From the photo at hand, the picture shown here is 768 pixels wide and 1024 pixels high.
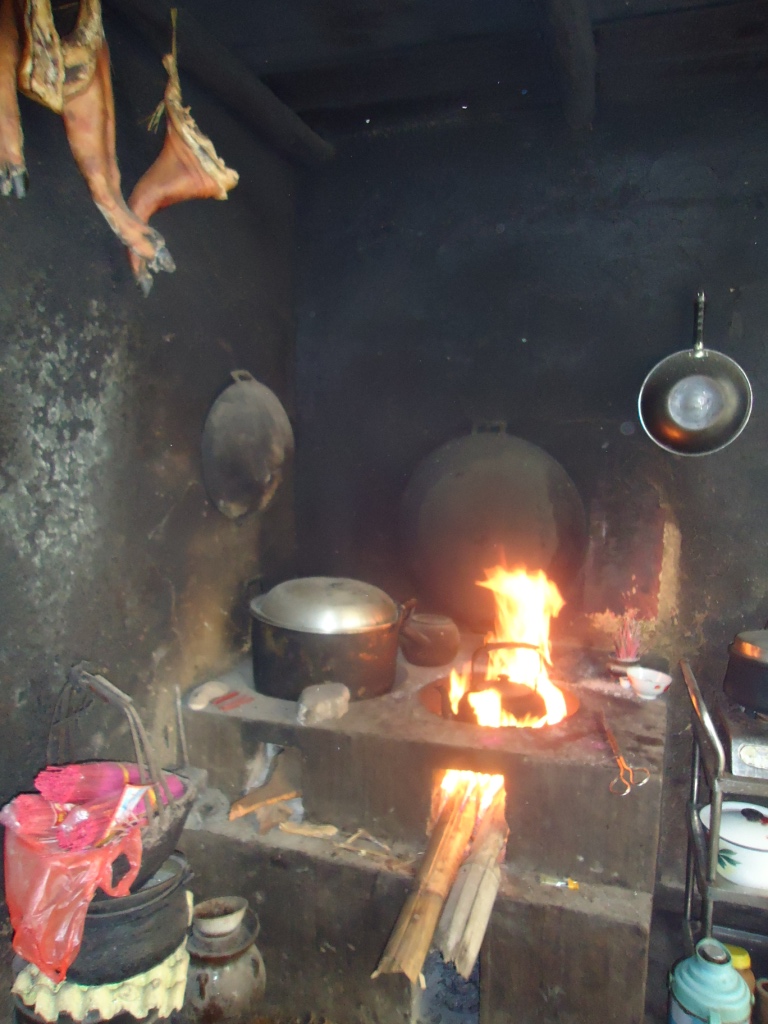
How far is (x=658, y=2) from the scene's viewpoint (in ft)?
9.64

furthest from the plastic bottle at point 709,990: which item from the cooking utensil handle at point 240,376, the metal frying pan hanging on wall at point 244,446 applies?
the cooking utensil handle at point 240,376

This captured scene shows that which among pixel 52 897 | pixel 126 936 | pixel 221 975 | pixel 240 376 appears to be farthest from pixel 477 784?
pixel 240 376

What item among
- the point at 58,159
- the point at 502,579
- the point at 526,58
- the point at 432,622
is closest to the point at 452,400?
the point at 502,579

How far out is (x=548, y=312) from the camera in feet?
12.9

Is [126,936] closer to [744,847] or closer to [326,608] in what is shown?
[326,608]

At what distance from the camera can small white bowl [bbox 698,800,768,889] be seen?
9.21 ft

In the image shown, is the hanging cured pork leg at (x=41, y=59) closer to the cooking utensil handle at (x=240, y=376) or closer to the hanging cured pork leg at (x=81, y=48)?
the hanging cured pork leg at (x=81, y=48)

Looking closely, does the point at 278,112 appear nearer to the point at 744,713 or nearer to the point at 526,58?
the point at 526,58

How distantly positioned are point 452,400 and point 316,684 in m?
1.92

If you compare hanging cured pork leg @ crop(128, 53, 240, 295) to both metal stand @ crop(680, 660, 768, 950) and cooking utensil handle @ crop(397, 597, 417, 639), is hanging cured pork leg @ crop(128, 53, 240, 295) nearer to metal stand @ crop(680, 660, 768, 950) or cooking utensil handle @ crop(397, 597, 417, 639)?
cooking utensil handle @ crop(397, 597, 417, 639)

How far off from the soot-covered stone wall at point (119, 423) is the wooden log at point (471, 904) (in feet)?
4.79

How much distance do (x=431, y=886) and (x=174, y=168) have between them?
2.84 m

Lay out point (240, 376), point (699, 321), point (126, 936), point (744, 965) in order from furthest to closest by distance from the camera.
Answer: point (240, 376) < point (699, 321) < point (744, 965) < point (126, 936)

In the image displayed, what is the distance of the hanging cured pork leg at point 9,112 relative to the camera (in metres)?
2.01
